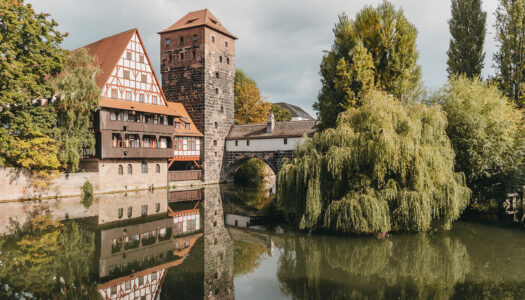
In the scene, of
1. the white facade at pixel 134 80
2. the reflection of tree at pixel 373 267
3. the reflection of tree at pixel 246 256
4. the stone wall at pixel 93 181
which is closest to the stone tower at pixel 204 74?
the white facade at pixel 134 80

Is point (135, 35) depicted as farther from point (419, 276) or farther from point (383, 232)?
point (419, 276)

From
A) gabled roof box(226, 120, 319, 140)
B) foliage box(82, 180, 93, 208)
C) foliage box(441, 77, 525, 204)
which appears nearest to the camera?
foliage box(441, 77, 525, 204)

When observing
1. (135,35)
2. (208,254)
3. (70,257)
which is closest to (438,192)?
(208,254)

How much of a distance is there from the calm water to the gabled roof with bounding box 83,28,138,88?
43.0ft

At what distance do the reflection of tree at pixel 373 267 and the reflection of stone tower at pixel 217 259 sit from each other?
134 centimetres

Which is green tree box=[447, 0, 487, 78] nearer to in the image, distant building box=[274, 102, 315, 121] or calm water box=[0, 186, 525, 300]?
calm water box=[0, 186, 525, 300]

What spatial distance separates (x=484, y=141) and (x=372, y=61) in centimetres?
614

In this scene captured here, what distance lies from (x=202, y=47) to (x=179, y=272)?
28.2 m

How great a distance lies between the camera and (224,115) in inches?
1453

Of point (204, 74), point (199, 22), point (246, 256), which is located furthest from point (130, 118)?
point (246, 256)

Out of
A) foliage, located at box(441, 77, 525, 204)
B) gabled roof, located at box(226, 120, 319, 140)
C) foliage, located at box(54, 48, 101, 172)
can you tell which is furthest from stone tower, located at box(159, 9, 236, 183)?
foliage, located at box(441, 77, 525, 204)

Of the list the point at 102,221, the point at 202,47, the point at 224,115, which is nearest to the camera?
the point at 102,221

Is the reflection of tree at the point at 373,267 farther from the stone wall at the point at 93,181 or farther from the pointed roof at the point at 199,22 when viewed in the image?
the pointed roof at the point at 199,22

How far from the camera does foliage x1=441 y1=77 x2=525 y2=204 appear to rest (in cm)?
1592
